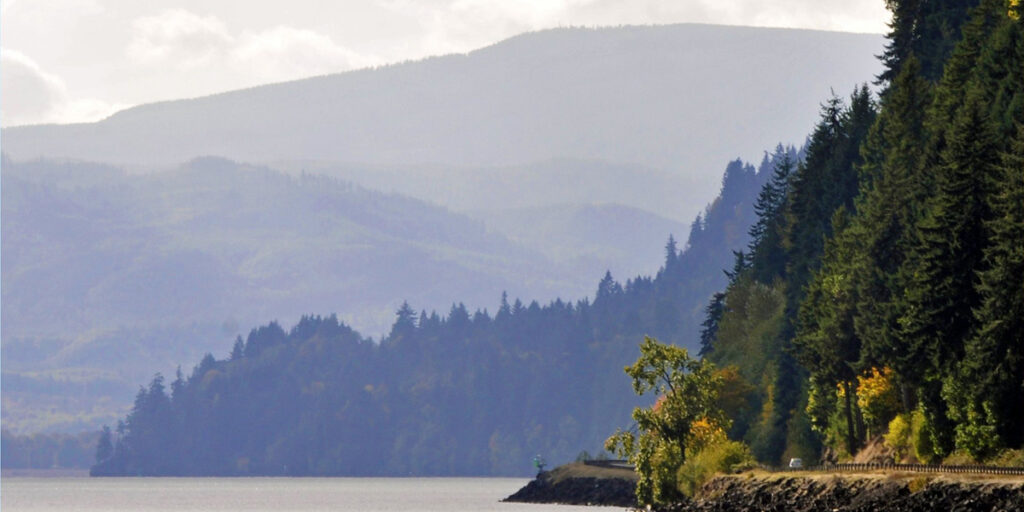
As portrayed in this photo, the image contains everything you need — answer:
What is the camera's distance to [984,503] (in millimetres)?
72062

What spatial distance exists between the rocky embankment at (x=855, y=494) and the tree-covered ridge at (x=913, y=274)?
640 centimetres

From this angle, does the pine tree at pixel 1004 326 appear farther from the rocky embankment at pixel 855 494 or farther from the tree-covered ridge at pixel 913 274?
the rocky embankment at pixel 855 494

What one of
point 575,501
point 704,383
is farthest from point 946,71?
point 575,501

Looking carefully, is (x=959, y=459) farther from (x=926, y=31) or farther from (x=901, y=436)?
(x=926, y=31)

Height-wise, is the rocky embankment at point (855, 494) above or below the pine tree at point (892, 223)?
below

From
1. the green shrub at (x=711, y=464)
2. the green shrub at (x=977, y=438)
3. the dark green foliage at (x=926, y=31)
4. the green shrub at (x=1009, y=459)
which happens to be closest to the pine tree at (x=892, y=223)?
the green shrub at (x=977, y=438)

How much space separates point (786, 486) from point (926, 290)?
1494 centimetres

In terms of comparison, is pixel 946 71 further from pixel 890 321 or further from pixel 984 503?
pixel 984 503

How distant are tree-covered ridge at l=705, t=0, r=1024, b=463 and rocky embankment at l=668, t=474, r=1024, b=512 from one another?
6.40 m

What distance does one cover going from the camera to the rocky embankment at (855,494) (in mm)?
72688

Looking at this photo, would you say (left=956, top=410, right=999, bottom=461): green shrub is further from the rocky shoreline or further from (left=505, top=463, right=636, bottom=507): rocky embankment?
(left=505, top=463, right=636, bottom=507): rocky embankment

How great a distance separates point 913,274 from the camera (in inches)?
3856

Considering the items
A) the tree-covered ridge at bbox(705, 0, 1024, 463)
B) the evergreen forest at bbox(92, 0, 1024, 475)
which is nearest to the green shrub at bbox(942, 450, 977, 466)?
the evergreen forest at bbox(92, 0, 1024, 475)

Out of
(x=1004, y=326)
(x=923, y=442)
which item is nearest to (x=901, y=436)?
(x=923, y=442)
